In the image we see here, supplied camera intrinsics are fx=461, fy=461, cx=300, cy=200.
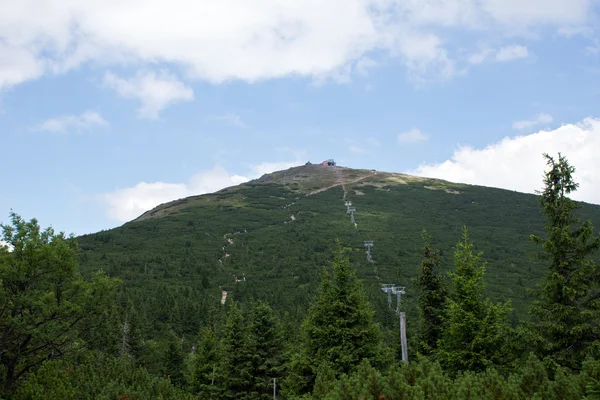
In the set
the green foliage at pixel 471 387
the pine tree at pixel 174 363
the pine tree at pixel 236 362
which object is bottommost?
the pine tree at pixel 174 363

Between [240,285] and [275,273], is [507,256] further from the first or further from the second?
[240,285]

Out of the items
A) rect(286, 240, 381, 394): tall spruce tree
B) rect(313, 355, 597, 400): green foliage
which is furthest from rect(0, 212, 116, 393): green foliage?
rect(313, 355, 597, 400): green foliage

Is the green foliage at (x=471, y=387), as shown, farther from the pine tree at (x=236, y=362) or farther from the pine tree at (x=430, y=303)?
the pine tree at (x=236, y=362)

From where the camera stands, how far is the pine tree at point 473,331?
1744 cm

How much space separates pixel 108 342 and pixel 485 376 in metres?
47.3

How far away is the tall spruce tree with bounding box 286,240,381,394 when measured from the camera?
18.8m

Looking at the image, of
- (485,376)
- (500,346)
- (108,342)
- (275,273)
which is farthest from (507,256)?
(485,376)

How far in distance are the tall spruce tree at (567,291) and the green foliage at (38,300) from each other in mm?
17981

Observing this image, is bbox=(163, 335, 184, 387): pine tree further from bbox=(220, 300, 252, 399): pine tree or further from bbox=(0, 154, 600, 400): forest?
bbox=(220, 300, 252, 399): pine tree

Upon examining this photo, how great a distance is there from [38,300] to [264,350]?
39.4 ft

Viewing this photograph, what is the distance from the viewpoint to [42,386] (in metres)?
15.4

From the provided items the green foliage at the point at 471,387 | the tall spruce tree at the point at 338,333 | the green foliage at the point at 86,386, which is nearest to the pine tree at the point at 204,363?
the green foliage at the point at 86,386

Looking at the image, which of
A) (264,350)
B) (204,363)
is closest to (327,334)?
(264,350)

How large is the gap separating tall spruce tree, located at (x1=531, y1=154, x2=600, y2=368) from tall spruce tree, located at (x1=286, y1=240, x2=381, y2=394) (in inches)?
259
